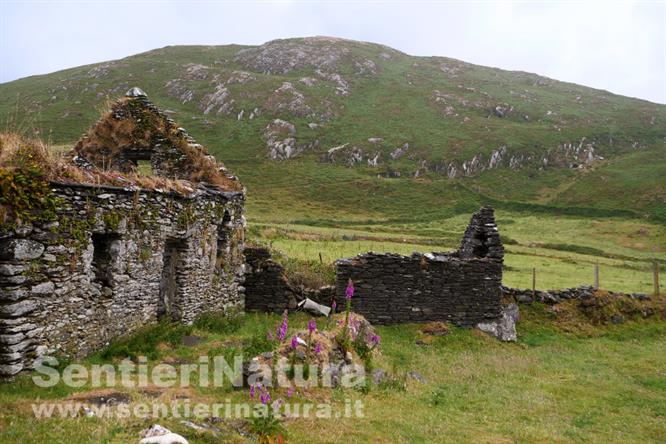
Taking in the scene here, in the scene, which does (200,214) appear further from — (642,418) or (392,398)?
(642,418)

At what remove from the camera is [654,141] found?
12362cm

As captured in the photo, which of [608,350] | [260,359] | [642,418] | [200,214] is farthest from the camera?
[608,350]

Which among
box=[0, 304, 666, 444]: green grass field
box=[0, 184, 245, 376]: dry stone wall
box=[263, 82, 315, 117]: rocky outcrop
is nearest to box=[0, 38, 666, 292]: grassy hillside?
box=[263, 82, 315, 117]: rocky outcrop

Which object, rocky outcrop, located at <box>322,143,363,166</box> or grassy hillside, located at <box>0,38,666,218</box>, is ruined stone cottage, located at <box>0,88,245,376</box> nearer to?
grassy hillside, located at <box>0,38,666,218</box>

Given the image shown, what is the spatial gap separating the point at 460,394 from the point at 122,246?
8329 mm

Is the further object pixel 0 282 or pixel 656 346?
pixel 656 346

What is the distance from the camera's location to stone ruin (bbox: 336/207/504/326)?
711 inches

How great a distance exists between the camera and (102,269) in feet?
37.6

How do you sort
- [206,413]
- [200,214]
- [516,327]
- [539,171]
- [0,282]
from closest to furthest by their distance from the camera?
[206,413] → [0,282] → [200,214] → [516,327] → [539,171]

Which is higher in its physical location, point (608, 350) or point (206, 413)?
point (206, 413)

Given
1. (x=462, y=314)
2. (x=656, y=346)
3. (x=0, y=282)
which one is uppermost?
(x=0, y=282)

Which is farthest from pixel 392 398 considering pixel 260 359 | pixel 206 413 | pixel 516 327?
pixel 516 327

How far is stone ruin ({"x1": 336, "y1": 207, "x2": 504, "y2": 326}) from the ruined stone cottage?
4497mm

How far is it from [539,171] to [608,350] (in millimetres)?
96068
